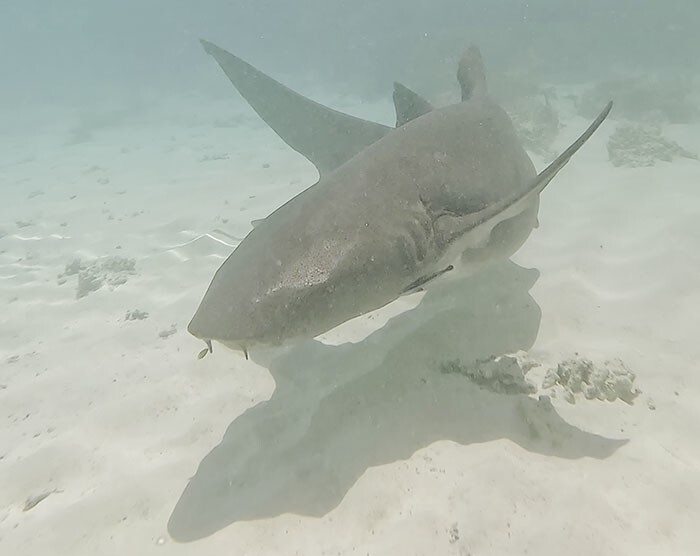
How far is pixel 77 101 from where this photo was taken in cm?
4269

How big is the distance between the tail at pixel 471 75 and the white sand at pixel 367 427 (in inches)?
84.0

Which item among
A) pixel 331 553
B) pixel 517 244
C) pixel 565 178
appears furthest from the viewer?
pixel 565 178

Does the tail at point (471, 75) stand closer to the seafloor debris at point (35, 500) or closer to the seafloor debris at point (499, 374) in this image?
the seafloor debris at point (499, 374)

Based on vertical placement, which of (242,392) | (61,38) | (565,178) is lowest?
(565,178)

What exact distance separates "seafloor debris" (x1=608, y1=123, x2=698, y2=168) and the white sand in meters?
3.36

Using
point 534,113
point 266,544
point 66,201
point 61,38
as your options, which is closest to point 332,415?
point 266,544

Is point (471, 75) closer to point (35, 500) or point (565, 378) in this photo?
point (565, 378)

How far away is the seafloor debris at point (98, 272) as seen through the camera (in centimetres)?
727

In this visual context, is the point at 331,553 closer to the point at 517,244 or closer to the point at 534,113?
the point at 517,244

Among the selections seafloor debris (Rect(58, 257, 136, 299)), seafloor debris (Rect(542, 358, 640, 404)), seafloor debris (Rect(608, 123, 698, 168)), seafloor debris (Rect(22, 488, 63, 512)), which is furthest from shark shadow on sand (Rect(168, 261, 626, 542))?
seafloor debris (Rect(608, 123, 698, 168))

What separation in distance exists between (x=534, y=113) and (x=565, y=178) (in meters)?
6.92

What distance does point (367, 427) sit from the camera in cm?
351

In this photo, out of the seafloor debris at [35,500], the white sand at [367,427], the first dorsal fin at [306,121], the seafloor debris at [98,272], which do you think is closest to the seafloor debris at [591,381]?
the white sand at [367,427]

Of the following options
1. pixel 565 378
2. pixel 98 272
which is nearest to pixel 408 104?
pixel 565 378
